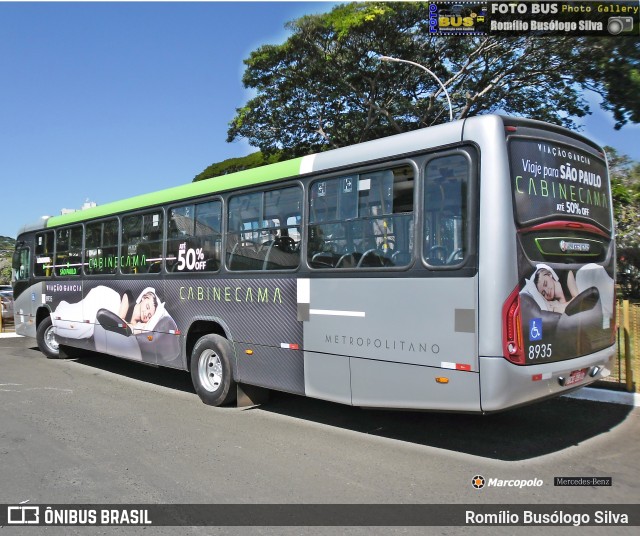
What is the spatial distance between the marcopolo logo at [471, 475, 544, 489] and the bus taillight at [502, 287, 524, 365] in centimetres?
102

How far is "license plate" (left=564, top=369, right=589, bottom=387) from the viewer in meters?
5.25

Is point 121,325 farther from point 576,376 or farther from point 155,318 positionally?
point 576,376

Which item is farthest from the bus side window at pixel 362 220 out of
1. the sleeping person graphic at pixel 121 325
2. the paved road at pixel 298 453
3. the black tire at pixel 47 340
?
the black tire at pixel 47 340

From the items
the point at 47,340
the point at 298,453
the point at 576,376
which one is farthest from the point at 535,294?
the point at 47,340

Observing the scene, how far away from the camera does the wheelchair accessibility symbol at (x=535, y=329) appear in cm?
487

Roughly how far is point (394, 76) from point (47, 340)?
1668 centimetres

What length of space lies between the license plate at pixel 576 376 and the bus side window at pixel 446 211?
5.18 feet

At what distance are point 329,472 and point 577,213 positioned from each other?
348 centimetres

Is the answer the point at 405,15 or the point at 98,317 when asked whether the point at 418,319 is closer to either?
the point at 98,317

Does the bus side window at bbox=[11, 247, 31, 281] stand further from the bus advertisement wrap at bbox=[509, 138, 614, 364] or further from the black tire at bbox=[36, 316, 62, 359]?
the bus advertisement wrap at bbox=[509, 138, 614, 364]

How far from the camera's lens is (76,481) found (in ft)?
16.2

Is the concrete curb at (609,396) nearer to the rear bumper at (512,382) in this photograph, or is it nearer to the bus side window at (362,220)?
the rear bumper at (512,382)
